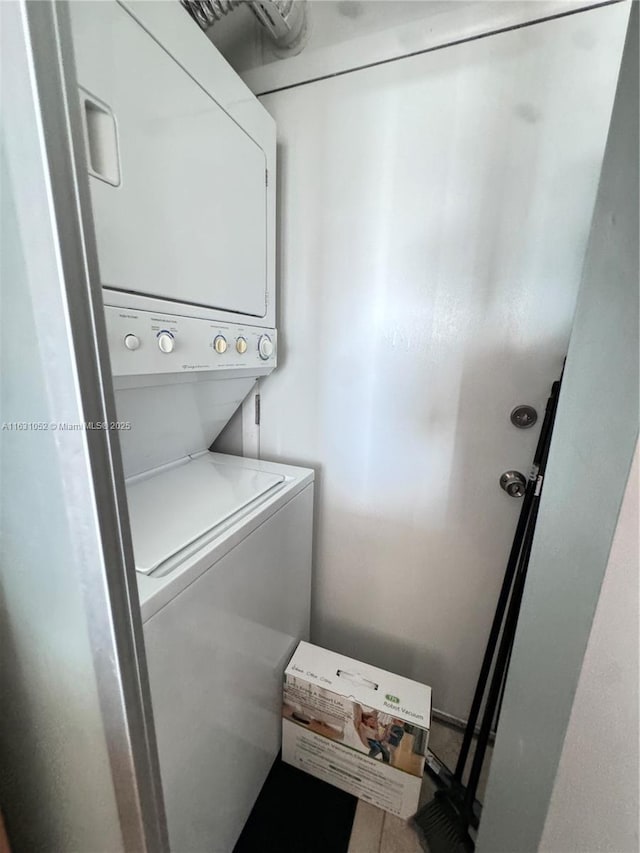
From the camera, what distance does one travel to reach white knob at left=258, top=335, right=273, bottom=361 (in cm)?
139

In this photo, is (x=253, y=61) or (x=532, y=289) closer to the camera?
(x=532, y=289)

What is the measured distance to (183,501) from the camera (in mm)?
1199

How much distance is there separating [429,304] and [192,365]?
915 millimetres

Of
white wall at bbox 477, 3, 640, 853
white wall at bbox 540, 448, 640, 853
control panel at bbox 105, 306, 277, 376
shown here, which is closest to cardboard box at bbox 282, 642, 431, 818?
white wall at bbox 477, 3, 640, 853

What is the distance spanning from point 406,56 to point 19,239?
4.93ft

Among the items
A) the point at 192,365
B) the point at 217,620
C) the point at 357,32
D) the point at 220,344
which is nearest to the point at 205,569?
the point at 217,620

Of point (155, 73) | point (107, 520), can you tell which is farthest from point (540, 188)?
point (107, 520)

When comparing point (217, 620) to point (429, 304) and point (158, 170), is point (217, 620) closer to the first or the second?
point (158, 170)

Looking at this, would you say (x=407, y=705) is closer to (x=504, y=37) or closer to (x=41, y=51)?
(x=41, y=51)

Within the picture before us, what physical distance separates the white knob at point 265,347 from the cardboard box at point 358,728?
1277 mm

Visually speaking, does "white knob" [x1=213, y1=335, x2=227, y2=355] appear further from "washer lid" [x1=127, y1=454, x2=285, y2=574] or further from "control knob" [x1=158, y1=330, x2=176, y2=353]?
"washer lid" [x1=127, y1=454, x2=285, y2=574]

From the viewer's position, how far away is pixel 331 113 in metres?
1.36

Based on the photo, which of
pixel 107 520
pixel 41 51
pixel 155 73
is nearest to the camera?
pixel 41 51

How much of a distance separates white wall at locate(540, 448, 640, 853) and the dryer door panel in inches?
41.9
